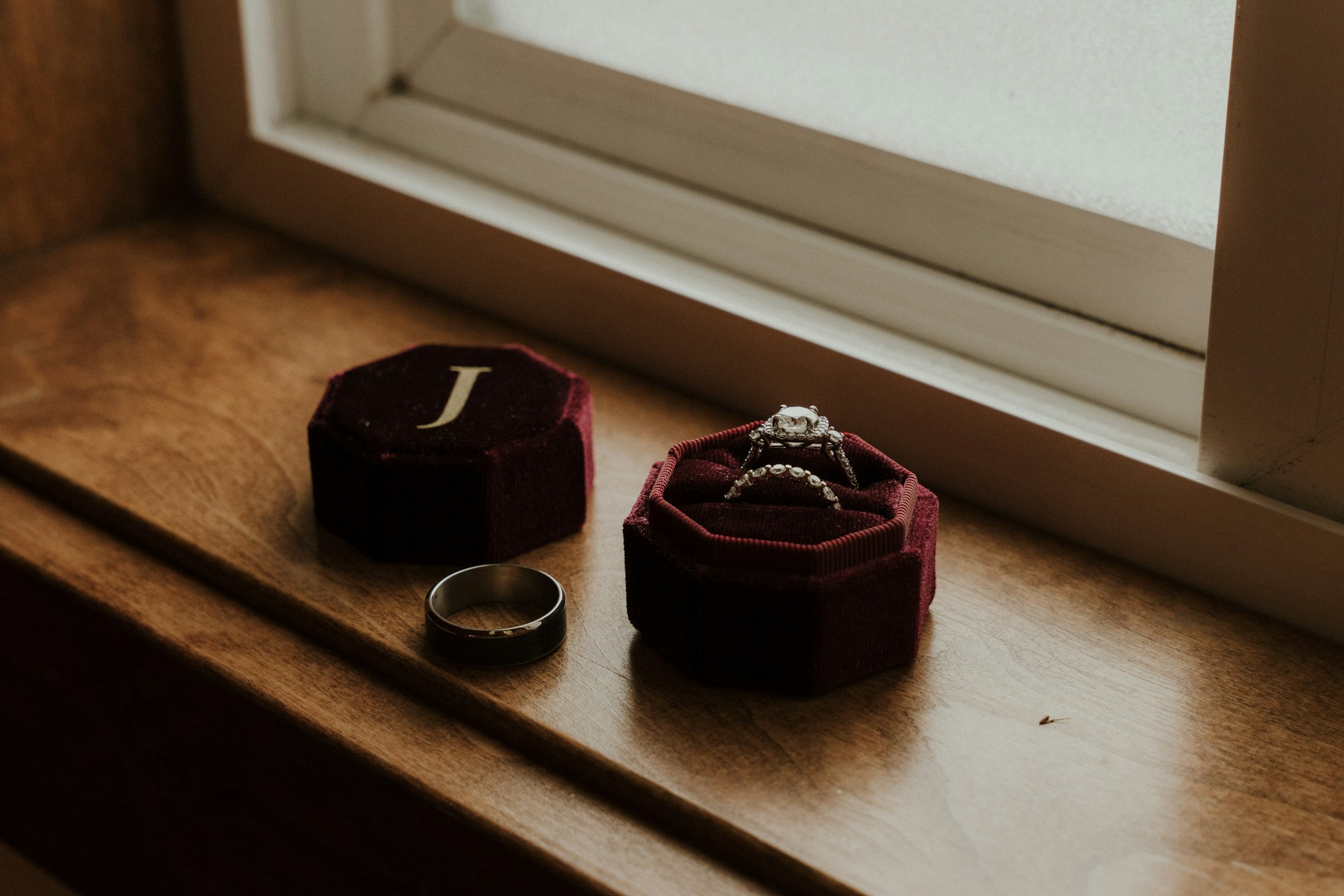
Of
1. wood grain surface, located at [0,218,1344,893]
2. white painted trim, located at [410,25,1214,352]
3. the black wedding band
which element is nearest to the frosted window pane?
white painted trim, located at [410,25,1214,352]

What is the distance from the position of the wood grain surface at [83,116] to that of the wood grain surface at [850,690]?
0.69ft

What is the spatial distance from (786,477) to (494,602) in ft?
0.63

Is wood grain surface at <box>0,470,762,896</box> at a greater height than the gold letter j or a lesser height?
lesser

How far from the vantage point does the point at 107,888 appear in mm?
857

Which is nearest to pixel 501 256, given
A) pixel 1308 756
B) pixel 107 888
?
pixel 107 888

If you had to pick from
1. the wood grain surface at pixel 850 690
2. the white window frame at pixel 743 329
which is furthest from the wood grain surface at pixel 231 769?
the white window frame at pixel 743 329

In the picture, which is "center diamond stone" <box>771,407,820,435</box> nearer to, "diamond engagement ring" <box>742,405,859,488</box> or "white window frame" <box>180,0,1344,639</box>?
"diamond engagement ring" <box>742,405,859,488</box>

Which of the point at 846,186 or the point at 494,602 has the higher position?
the point at 846,186

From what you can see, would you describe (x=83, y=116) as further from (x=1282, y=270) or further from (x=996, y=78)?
(x=1282, y=270)

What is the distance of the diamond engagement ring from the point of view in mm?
691

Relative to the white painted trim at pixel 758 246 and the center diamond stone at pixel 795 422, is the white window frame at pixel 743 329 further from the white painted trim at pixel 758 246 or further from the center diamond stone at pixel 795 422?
the center diamond stone at pixel 795 422

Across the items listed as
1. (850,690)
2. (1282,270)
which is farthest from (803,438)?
(1282,270)

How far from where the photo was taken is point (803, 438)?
691 millimetres

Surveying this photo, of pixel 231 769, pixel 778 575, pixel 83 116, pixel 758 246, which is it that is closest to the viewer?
pixel 778 575
